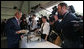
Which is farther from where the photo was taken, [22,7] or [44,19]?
[22,7]

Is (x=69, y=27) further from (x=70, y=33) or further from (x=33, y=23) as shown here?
(x=33, y=23)

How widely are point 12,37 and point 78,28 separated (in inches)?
54.5

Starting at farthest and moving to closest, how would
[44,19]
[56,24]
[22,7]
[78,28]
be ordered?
[22,7] → [44,19] → [56,24] → [78,28]

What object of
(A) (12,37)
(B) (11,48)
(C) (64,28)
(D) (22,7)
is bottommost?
(B) (11,48)

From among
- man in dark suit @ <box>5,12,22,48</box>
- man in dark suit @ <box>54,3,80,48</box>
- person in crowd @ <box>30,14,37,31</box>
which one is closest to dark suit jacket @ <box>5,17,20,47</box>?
man in dark suit @ <box>5,12,22,48</box>

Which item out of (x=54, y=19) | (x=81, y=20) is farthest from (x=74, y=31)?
(x=54, y=19)

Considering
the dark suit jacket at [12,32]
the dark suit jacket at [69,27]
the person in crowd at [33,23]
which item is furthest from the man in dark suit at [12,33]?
the person in crowd at [33,23]

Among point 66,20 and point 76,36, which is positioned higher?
point 66,20

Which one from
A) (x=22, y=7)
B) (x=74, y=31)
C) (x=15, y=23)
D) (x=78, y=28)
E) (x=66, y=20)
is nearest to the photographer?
(x=78, y=28)

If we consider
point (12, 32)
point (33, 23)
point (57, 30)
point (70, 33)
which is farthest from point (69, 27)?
point (33, 23)

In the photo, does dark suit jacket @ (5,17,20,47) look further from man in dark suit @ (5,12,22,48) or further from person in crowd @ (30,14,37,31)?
person in crowd @ (30,14,37,31)

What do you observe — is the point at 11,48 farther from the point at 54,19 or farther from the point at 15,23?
the point at 54,19

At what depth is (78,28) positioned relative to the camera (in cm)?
179

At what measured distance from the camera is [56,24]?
2529 millimetres
